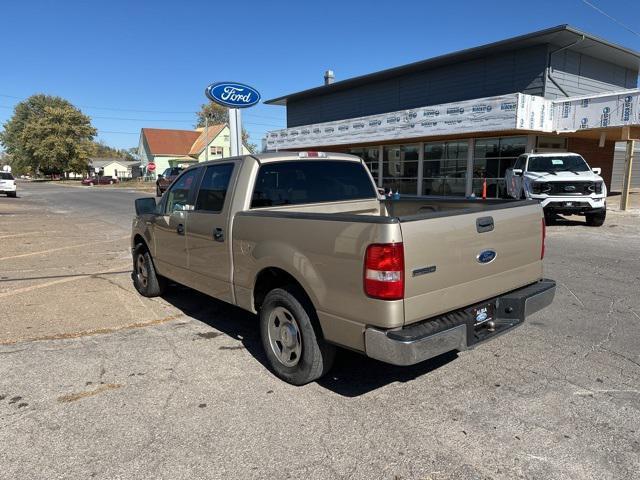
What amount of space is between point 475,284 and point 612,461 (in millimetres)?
1313

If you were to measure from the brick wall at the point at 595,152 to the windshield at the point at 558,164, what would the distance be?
9.67 m

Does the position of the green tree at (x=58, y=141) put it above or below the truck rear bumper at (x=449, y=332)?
above

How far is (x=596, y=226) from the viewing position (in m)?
14.0

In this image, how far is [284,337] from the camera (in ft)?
12.6

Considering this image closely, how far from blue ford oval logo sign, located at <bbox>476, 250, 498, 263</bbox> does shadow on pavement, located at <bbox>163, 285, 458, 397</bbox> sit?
108cm

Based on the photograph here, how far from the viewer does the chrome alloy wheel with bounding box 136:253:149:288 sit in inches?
254

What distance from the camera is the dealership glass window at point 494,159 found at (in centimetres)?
2191

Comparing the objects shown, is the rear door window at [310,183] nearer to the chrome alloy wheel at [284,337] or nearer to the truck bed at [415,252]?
the truck bed at [415,252]

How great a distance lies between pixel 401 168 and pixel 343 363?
25.6m

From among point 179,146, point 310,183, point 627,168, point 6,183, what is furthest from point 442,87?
point 179,146

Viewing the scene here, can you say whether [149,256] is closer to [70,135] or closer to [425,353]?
[425,353]

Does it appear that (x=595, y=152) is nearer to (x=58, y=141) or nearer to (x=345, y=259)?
(x=345, y=259)

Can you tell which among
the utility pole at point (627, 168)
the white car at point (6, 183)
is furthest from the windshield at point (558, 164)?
the white car at point (6, 183)

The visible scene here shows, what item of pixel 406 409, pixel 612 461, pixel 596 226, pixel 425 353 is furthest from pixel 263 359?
pixel 596 226
